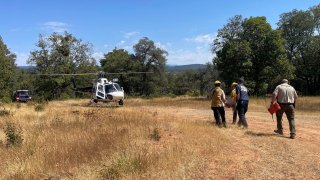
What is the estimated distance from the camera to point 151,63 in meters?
83.9

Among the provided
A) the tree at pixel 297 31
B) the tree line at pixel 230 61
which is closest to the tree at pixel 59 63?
the tree line at pixel 230 61

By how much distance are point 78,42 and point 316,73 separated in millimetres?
39158

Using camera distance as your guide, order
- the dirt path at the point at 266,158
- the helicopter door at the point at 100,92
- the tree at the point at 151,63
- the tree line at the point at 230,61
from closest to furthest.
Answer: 1. the dirt path at the point at 266,158
2. the helicopter door at the point at 100,92
3. the tree line at the point at 230,61
4. the tree at the point at 151,63

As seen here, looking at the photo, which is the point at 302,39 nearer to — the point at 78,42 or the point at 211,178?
the point at 78,42

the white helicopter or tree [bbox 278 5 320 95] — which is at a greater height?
tree [bbox 278 5 320 95]

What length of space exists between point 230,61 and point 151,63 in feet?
110

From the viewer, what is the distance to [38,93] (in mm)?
75250

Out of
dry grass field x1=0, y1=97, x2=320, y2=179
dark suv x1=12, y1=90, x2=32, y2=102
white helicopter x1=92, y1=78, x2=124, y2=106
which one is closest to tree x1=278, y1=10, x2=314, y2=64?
dark suv x1=12, y1=90, x2=32, y2=102

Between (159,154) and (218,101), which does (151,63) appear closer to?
(218,101)

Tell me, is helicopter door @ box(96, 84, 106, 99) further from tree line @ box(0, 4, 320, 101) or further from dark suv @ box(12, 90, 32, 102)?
dark suv @ box(12, 90, 32, 102)

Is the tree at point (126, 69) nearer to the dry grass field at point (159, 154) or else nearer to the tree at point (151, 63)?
the tree at point (151, 63)

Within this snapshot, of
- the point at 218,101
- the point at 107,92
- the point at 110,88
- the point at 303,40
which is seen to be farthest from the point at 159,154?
the point at 303,40

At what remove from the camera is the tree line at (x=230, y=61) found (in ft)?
173

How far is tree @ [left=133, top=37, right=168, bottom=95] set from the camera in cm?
8325
